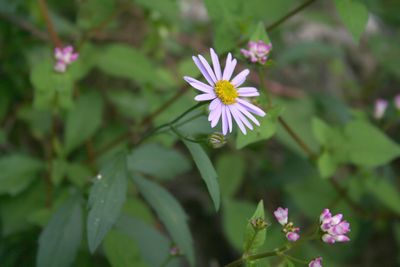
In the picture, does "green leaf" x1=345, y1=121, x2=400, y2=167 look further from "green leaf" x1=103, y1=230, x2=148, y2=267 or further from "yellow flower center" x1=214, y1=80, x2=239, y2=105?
"green leaf" x1=103, y1=230, x2=148, y2=267

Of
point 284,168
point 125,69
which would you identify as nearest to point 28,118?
point 125,69

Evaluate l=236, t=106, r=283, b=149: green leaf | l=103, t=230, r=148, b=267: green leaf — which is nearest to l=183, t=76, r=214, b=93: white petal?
l=236, t=106, r=283, b=149: green leaf

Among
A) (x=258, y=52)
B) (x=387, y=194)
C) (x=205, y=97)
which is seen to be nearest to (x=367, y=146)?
(x=387, y=194)

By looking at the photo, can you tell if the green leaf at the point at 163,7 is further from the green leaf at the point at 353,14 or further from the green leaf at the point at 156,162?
the green leaf at the point at 353,14

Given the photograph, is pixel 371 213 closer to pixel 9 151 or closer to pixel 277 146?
pixel 277 146

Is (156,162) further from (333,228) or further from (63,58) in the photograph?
(333,228)
